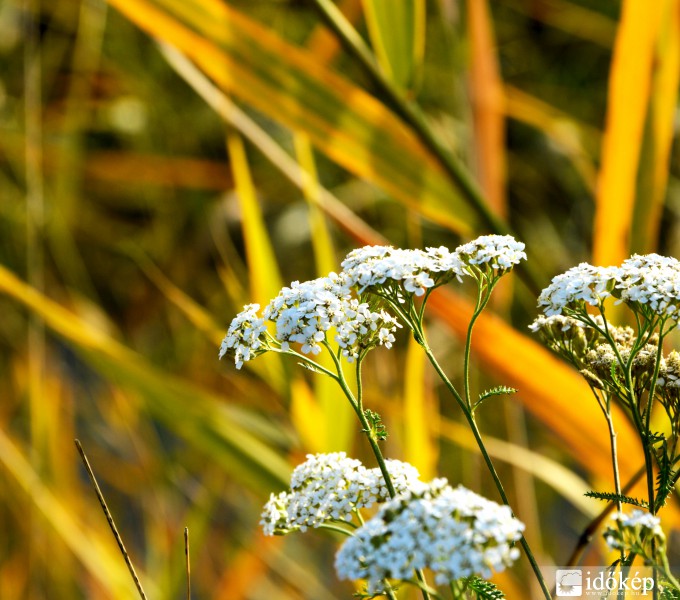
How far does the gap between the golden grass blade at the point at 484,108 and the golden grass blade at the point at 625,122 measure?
0.14 m

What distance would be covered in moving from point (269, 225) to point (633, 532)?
1159 millimetres

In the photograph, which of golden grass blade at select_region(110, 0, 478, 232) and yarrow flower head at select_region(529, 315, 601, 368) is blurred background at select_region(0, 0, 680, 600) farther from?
yarrow flower head at select_region(529, 315, 601, 368)

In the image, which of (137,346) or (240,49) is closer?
(240,49)

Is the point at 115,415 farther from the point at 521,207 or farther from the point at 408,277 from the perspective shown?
the point at 408,277

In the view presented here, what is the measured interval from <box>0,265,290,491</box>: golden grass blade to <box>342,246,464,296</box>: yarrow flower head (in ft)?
1.25

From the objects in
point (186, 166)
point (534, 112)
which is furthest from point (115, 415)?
point (534, 112)

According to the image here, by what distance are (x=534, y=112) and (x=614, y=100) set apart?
52 centimetres

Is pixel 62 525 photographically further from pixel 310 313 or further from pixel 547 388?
pixel 310 313

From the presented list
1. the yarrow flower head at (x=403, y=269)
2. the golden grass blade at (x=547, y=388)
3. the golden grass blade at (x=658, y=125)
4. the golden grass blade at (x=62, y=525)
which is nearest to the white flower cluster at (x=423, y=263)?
the yarrow flower head at (x=403, y=269)

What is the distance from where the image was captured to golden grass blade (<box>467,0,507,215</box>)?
2.47 feet

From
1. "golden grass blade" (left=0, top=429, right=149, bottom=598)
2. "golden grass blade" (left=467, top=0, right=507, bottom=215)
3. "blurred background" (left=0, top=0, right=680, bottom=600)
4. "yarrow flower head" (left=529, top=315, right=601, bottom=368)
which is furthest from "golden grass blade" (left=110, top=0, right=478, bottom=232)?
"golden grass blade" (left=0, top=429, right=149, bottom=598)

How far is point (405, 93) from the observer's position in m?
0.60

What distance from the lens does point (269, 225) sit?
1364mm

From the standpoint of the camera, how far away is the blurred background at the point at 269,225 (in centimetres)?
62
